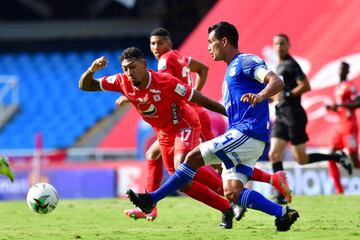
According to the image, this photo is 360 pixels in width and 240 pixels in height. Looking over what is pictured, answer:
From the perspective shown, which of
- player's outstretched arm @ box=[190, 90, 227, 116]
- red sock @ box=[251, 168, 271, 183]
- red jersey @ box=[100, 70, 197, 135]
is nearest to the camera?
player's outstretched arm @ box=[190, 90, 227, 116]

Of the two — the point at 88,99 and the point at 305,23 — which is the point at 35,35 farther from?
the point at 305,23

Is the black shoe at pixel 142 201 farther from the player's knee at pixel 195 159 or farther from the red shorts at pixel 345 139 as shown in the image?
the red shorts at pixel 345 139

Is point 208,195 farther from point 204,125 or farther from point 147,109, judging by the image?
point 204,125

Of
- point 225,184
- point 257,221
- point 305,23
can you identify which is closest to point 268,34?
point 305,23

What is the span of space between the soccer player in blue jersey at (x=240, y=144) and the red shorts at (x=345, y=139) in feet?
26.7

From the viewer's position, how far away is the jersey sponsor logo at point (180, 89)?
30.3ft

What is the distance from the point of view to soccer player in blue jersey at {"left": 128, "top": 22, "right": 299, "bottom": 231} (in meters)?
8.38

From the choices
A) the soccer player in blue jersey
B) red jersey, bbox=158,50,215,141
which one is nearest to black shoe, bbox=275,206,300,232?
the soccer player in blue jersey

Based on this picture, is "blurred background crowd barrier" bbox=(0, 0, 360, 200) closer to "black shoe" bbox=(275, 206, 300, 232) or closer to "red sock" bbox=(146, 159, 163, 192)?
"red sock" bbox=(146, 159, 163, 192)

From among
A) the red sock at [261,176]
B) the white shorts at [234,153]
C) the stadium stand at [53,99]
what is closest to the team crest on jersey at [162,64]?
the red sock at [261,176]

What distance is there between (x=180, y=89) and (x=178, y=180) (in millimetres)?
1085

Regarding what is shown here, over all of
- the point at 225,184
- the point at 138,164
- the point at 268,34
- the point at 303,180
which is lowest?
the point at 225,184

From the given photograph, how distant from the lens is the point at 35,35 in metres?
32.5

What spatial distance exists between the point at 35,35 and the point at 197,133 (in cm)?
2350
